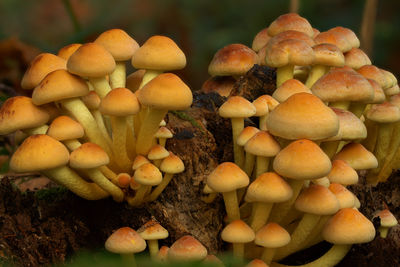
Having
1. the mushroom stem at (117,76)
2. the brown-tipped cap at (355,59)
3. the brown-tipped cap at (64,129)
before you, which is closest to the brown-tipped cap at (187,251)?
the brown-tipped cap at (64,129)

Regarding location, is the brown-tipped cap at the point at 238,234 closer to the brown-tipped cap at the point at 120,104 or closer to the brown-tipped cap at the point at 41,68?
the brown-tipped cap at the point at 120,104

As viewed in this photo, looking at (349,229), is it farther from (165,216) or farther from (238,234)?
(165,216)

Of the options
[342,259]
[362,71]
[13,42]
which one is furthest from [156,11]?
[342,259]

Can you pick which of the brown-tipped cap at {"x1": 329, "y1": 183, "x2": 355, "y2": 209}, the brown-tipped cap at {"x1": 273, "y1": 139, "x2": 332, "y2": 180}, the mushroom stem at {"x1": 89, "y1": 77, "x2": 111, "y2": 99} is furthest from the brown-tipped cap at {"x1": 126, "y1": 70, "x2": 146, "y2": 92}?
the brown-tipped cap at {"x1": 329, "y1": 183, "x2": 355, "y2": 209}

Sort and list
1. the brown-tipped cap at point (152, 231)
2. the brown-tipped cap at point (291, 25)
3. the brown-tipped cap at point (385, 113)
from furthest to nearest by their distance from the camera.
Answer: the brown-tipped cap at point (291, 25) → the brown-tipped cap at point (385, 113) → the brown-tipped cap at point (152, 231)

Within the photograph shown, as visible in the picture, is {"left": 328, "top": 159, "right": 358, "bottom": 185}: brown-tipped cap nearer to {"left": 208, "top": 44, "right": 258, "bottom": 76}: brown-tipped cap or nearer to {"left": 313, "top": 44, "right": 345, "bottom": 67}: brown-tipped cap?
{"left": 313, "top": 44, "right": 345, "bottom": 67}: brown-tipped cap

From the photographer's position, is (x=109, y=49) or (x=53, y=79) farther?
(x=109, y=49)

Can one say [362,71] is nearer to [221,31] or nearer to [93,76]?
[93,76]
